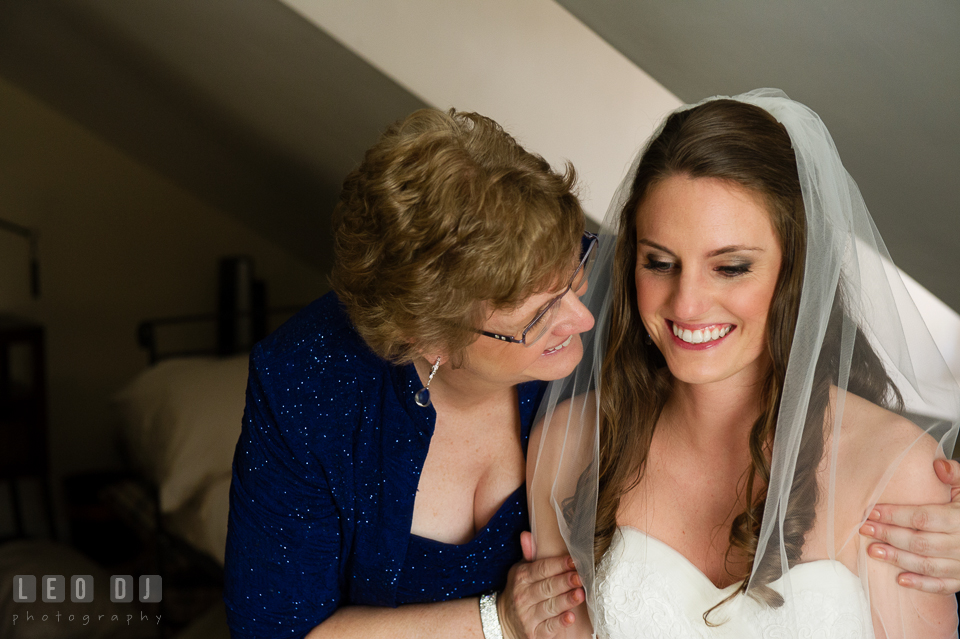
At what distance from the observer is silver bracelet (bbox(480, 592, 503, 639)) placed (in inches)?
60.1

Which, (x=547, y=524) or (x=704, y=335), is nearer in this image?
(x=704, y=335)

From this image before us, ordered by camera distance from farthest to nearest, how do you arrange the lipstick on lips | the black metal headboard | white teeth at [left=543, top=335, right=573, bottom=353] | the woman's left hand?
the black metal headboard < white teeth at [left=543, top=335, right=573, bottom=353] < the lipstick on lips < the woman's left hand

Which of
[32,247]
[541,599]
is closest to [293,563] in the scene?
[541,599]

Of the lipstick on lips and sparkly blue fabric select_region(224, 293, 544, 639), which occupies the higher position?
the lipstick on lips

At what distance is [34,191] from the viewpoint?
4.25 m

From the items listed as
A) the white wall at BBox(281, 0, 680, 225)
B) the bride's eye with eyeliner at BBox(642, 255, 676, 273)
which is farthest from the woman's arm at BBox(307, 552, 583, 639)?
the white wall at BBox(281, 0, 680, 225)

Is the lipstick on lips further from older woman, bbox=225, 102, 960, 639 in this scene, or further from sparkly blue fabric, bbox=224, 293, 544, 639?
sparkly blue fabric, bbox=224, 293, 544, 639

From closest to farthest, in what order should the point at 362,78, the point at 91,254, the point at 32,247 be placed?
the point at 362,78 → the point at 32,247 → the point at 91,254

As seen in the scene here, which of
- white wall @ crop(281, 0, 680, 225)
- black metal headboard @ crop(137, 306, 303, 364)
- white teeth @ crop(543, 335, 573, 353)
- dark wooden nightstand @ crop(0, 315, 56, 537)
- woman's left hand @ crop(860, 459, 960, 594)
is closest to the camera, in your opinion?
woman's left hand @ crop(860, 459, 960, 594)

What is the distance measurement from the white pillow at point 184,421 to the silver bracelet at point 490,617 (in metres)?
1.80

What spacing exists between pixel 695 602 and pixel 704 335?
0.47 metres

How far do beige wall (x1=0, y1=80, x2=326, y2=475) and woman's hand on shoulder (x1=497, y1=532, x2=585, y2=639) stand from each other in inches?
143

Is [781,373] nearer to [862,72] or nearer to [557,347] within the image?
[557,347]

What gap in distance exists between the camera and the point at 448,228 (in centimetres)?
123
